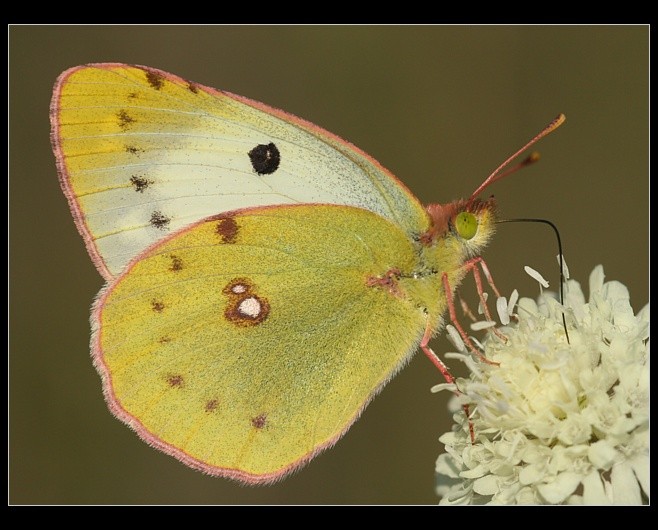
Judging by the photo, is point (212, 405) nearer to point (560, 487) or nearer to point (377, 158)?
point (560, 487)

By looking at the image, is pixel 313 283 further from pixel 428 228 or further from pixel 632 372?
pixel 632 372

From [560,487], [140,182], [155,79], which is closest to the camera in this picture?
[560,487]

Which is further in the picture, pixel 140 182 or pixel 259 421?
pixel 140 182

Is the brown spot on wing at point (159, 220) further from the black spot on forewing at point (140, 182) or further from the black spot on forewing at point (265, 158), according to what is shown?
the black spot on forewing at point (265, 158)

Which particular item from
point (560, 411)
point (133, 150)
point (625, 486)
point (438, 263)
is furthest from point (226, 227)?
point (625, 486)

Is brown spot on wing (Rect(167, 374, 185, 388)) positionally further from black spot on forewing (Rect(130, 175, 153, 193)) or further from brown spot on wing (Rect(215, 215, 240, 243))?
black spot on forewing (Rect(130, 175, 153, 193))

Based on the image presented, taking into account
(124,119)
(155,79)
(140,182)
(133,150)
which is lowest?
(140,182)
